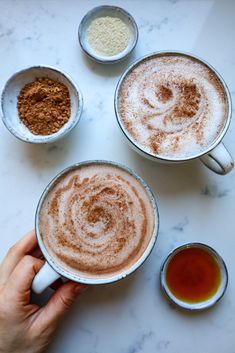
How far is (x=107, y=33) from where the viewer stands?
5.67 feet

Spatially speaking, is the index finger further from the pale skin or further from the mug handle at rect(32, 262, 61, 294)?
the mug handle at rect(32, 262, 61, 294)

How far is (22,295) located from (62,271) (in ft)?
0.44

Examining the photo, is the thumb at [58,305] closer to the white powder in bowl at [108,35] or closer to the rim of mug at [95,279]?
the rim of mug at [95,279]

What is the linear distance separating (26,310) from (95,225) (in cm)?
31

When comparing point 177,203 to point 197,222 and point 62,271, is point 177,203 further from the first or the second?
point 62,271

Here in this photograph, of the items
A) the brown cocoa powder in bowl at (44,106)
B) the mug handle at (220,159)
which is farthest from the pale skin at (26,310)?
the mug handle at (220,159)

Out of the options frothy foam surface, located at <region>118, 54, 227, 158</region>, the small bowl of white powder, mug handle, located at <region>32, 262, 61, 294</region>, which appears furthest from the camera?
the small bowl of white powder

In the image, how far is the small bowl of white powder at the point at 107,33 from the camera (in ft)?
5.63

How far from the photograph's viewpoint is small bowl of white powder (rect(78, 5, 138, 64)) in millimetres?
1715

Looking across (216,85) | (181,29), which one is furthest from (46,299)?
(181,29)

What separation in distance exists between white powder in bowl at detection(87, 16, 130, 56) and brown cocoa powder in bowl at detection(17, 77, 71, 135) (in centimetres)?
17

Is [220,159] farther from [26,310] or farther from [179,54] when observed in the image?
[26,310]

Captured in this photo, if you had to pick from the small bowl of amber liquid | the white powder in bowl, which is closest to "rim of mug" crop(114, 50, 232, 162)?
the white powder in bowl

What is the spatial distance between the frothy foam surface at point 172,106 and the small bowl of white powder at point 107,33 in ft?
0.38
